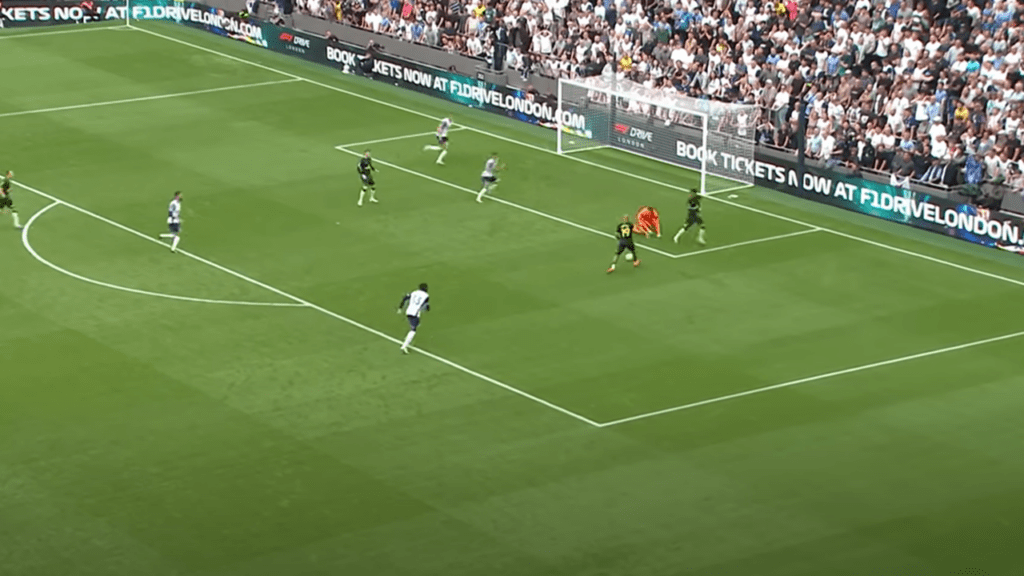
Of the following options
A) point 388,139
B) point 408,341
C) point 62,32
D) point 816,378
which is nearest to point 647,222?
point 408,341

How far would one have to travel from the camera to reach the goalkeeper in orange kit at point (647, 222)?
5553 cm

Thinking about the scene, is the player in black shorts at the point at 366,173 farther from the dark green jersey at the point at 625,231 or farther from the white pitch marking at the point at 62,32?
the white pitch marking at the point at 62,32

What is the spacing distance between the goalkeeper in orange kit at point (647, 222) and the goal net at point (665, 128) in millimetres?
5638

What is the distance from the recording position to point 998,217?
54.6 meters

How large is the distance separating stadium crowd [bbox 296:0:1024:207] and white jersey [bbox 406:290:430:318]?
18896 millimetres

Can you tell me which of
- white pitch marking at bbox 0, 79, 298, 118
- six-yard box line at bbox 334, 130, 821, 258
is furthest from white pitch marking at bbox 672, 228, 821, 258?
white pitch marking at bbox 0, 79, 298, 118

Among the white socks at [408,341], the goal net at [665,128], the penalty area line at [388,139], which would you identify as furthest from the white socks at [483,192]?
the white socks at [408,341]

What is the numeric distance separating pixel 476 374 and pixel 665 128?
2137 centimetres

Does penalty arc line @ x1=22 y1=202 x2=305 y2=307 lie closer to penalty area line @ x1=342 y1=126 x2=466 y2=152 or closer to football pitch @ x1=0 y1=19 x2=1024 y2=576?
football pitch @ x1=0 y1=19 x2=1024 y2=576

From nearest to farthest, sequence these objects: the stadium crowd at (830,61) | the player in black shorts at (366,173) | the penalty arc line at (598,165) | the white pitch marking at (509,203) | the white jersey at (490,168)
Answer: the penalty arc line at (598,165)
the white pitch marking at (509,203)
the stadium crowd at (830,61)
the player in black shorts at (366,173)
the white jersey at (490,168)

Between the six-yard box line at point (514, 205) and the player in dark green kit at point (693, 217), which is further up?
the player in dark green kit at point (693, 217)

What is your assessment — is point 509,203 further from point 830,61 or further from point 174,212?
point 830,61

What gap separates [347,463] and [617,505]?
5.99m

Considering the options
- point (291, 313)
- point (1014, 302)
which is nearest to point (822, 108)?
point (1014, 302)
